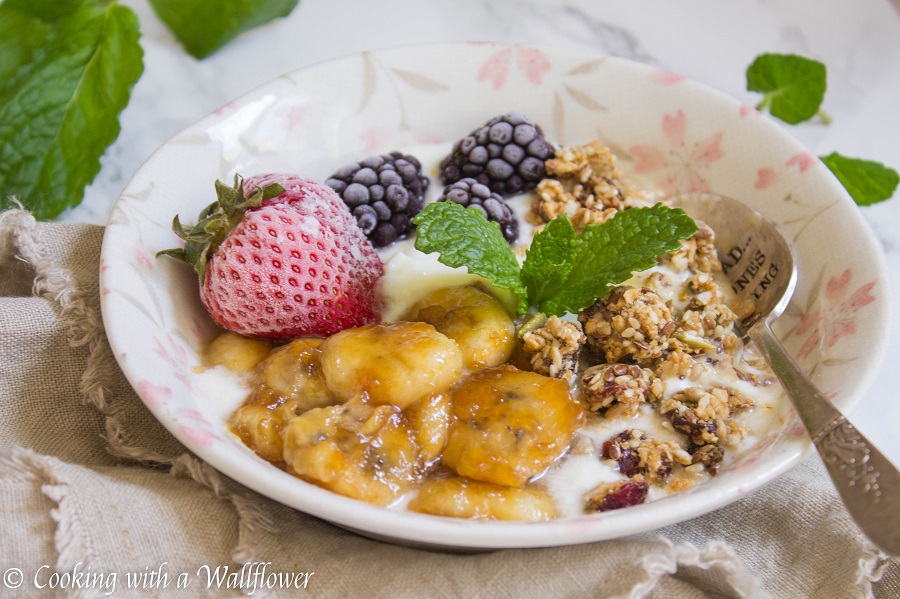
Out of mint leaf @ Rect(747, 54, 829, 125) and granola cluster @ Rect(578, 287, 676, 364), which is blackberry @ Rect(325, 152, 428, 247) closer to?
granola cluster @ Rect(578, 287, 676, 364)

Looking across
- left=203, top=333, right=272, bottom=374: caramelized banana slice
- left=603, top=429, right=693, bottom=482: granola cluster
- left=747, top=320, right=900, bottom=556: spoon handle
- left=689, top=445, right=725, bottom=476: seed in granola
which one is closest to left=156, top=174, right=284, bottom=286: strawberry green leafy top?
left=203, top=333, right=272, bottom=374: caramelized banana slice

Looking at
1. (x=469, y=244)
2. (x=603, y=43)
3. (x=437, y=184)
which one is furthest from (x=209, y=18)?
(x=469, y=244)

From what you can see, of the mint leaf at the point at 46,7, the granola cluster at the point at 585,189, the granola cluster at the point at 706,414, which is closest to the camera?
the granola cluster at the point at 706,414

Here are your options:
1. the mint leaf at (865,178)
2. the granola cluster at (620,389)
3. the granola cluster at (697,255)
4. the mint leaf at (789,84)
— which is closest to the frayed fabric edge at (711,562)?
the granola cluster at (620,389)

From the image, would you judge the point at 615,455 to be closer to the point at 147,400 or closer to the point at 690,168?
the point at 147,400

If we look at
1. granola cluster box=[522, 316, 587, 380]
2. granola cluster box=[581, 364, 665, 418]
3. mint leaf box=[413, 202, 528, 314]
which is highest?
mint leaf box=[413, 202, 528, 314]

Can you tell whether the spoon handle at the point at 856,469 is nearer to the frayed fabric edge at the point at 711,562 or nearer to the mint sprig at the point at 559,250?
the frayed fabric edge at the point at 711,562

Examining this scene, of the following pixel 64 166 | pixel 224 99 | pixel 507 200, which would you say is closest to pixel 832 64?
pixel 507 200
